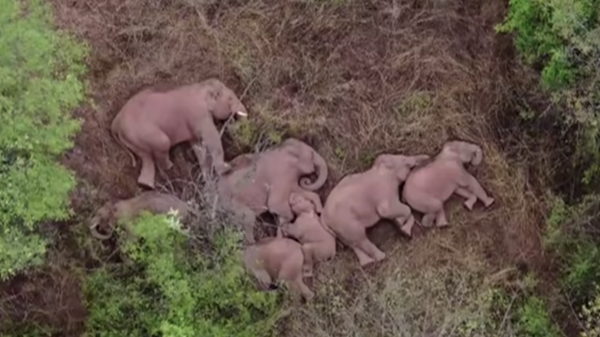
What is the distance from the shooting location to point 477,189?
5.35m

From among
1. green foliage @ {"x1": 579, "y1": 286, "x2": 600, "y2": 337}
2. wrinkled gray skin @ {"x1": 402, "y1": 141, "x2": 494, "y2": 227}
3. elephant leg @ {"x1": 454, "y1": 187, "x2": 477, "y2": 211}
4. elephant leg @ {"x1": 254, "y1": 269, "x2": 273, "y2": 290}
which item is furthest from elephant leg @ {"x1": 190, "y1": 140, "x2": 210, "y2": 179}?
green foliage @ {"x1": 579, "y1": 286, "x2": 600, "y2": 337}

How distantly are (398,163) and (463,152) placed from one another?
1.25 ft

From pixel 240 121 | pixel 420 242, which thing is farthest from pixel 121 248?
pixel 420 242

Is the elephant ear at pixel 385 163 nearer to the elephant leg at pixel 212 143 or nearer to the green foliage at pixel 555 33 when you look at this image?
the elephant leg at pixel 212 143

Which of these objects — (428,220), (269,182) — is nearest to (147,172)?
(269,182)

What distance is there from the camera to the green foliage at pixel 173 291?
4699 millimetres

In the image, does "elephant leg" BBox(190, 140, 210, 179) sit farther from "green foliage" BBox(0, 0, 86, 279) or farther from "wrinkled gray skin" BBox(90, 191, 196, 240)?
"green foliage" BBox(0, 0, 86, 279)

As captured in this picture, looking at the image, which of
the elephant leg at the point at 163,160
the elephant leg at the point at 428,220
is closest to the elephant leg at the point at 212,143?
the elephant leg at the point at 163,160

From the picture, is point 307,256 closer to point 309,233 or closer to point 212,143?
point 309,233

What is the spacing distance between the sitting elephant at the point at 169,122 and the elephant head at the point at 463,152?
3.90ft

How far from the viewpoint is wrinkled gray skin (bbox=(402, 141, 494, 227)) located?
17.3 ft

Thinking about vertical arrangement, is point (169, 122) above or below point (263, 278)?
above

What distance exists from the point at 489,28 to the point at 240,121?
5.09ft

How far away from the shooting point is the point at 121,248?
195 inches
